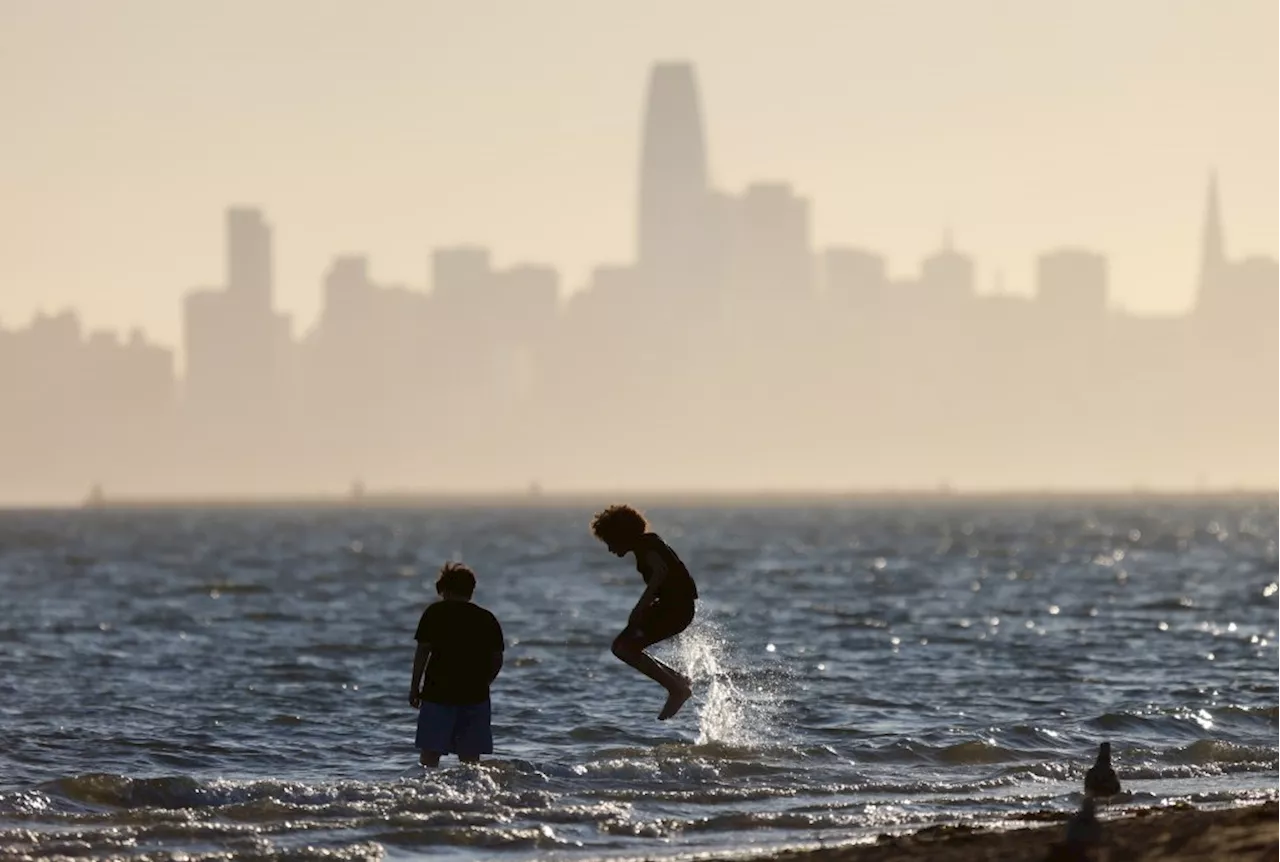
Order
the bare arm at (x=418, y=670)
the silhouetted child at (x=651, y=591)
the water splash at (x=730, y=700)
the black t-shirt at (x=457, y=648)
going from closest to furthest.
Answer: the bare arm at (x=418, y=670) → the black t-shirt at (x=457, y=648) → the silhouetted child at (x=651, y=591) → the water splash at (x=730, y=700)

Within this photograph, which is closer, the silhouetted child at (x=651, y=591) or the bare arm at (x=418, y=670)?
the bare arm at (x=418, y=670)

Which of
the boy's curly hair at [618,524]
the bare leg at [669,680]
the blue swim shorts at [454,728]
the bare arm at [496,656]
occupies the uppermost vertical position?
the boy's curly hair at [618,524]

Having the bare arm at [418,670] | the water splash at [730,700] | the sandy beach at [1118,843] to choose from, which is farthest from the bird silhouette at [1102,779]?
the water splash at [730,700]

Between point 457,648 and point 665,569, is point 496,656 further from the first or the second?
point 665,569

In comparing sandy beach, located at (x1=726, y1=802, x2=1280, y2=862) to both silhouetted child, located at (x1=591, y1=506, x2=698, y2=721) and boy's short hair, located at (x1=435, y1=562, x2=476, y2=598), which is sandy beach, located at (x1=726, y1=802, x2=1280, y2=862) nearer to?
silhouetted child, located at (x1=591, y1=506, x2=698, y2=721)

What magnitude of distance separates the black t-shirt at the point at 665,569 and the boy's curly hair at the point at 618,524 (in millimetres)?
129

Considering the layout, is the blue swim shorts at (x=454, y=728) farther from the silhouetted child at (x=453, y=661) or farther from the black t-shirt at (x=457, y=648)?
the black t-shirt at (x=457, y=648)

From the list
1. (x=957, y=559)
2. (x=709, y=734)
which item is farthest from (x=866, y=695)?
(x=957, y=559)

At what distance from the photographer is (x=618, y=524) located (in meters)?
15.5

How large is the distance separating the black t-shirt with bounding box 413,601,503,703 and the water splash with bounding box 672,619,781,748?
430 cm

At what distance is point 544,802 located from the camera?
1552cm

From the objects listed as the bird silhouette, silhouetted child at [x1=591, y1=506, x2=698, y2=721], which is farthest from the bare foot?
the bird silhouette

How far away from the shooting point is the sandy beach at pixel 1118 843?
1140 centimetres

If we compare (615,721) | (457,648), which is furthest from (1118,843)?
(615,721)
